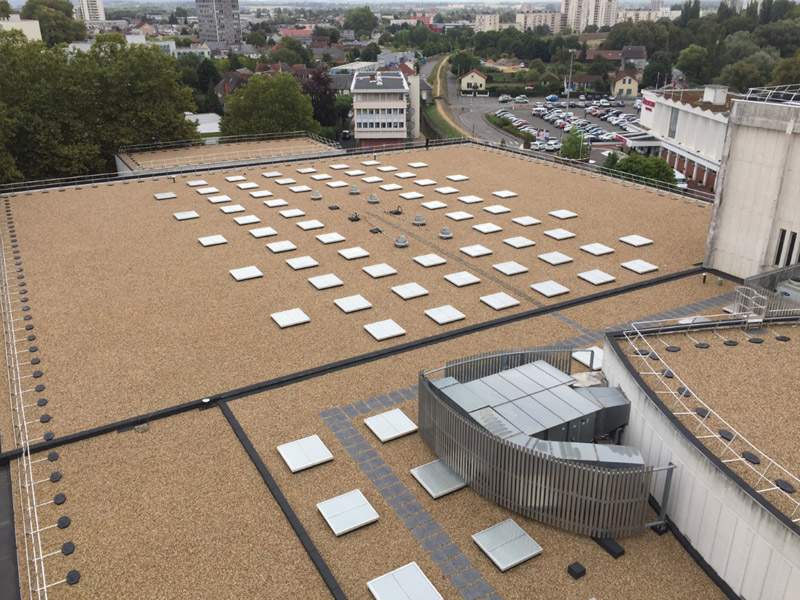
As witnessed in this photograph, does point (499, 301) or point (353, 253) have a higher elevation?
point (353, 253)

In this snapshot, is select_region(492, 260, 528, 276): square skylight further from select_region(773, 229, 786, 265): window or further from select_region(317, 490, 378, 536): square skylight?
select_region(317, 490, 378, 536): square skylight

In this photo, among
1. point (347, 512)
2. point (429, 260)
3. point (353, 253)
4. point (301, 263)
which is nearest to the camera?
point (347, 512)

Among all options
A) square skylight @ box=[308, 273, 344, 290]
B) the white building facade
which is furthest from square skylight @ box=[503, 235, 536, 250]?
the white building facade

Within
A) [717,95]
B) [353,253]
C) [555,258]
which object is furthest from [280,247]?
[717,95]

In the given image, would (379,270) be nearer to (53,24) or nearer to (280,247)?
(280,247)

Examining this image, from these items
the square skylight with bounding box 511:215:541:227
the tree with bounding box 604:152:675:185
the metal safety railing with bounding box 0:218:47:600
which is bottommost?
the tree with bounding box 604:152:675:185

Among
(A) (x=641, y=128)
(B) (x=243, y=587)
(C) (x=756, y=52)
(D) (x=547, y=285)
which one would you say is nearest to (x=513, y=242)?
(D) (x=547, y=285)

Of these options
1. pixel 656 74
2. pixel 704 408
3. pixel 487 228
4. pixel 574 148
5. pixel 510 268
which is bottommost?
pixel 574 148

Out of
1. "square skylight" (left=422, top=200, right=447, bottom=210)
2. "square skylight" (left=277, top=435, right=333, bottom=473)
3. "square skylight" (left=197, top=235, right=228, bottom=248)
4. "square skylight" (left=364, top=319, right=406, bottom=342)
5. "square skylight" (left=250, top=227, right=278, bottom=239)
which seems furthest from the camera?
"square skylight" (left=422, top=200, right=447, bottom=210)
